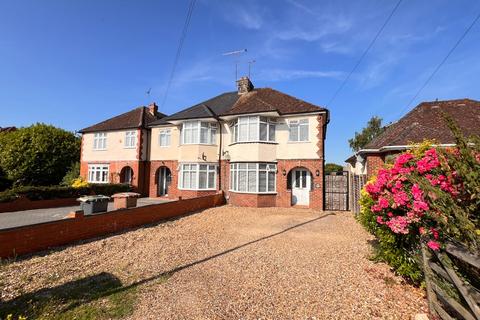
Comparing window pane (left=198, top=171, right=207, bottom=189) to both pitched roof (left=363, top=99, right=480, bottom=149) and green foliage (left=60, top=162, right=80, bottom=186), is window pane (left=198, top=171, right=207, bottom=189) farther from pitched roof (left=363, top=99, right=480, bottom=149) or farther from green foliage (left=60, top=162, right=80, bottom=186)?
green foliage (left=60, top=162, right=80, bottom=186)

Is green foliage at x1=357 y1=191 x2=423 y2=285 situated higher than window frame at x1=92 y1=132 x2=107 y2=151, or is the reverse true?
window frame at x1=92 y1=132 x2=107 y2=151

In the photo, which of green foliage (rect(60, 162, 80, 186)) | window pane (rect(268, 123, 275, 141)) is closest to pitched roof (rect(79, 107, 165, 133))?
green foliage (rect(60, 162, 80, 186))

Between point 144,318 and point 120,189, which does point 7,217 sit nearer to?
point 120,189

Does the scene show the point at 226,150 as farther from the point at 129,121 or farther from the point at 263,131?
the point at 129,121

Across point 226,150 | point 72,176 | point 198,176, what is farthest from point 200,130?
point 72,176

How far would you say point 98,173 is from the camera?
2264 cm

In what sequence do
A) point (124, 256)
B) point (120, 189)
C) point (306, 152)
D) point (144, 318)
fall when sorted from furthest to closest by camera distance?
point (120, 189) → point (306, 152) → point (124, 256) → point (144, 318)

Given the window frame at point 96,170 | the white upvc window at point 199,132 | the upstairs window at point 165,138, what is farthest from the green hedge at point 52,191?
the white upvc window at point 199,132

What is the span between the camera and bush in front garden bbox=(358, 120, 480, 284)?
10.5 ft

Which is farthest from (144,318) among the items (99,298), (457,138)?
(457,138)

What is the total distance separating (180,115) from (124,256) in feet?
45.0

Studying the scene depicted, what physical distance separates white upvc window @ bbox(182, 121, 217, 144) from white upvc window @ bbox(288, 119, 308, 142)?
18.7 ft

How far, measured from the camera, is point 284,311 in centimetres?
417

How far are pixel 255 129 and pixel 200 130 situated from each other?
4.34m
